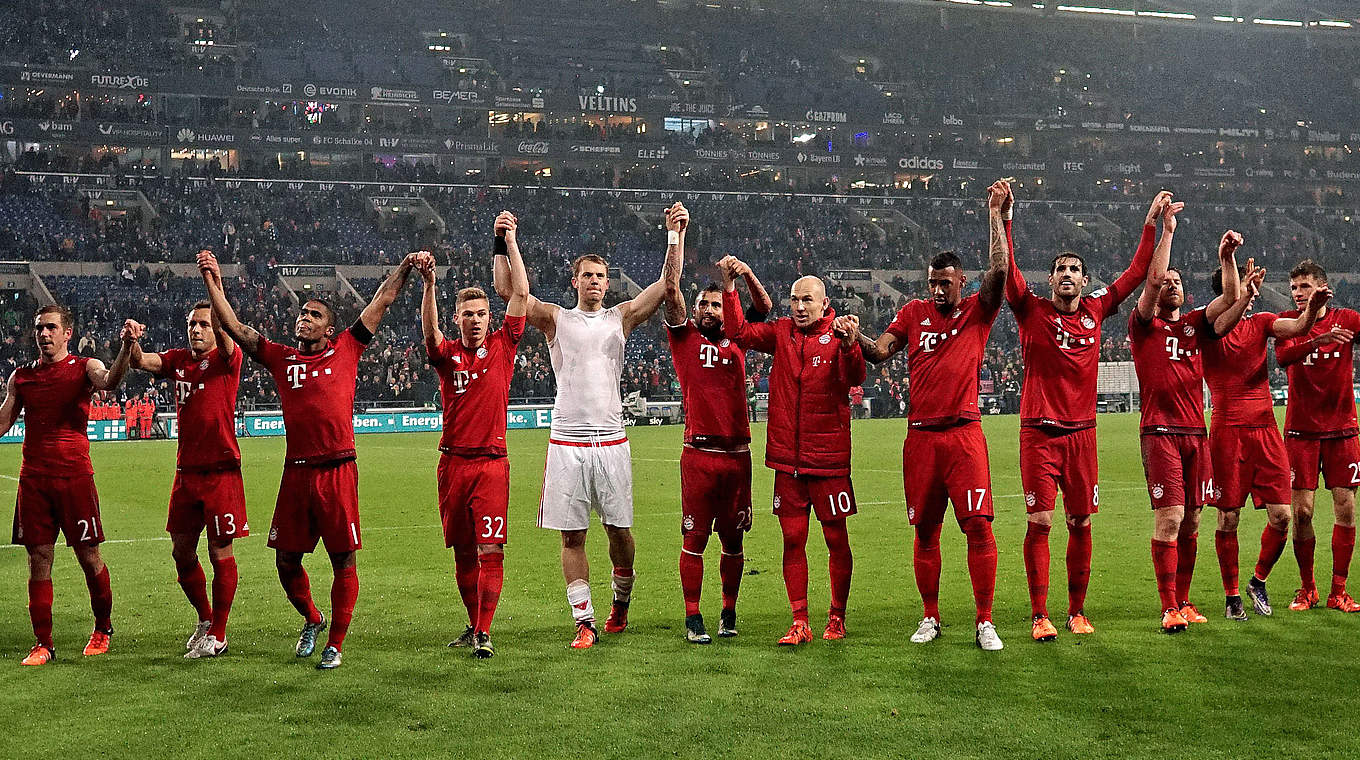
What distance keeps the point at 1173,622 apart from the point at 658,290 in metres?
3.87

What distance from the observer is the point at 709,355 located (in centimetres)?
798

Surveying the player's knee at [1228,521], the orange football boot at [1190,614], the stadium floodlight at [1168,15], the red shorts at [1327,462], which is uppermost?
the stadium floodlight at [1168,15]

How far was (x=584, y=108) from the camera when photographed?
57.4 m

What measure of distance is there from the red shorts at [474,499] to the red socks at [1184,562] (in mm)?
4493

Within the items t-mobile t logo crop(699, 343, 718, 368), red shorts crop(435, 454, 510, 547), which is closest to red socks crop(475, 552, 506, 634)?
red shorts crop(435, 454, 510, 547)

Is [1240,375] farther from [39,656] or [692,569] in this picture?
[39,656]

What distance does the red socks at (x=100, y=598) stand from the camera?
776cm

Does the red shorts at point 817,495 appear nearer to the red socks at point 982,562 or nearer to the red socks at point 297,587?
the red socks at point 982,562

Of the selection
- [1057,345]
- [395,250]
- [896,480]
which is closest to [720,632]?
[1057,345]

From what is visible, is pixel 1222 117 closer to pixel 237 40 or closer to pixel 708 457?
pixel 237 40

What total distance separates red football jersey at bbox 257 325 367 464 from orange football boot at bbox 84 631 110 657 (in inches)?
69.4

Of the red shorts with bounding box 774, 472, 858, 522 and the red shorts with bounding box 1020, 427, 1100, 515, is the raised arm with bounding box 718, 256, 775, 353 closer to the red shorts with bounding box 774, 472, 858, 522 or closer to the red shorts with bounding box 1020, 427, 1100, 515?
the red shorts with bounding box 774, 472, 858, 522

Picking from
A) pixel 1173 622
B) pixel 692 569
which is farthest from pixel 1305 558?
pixel 692 569

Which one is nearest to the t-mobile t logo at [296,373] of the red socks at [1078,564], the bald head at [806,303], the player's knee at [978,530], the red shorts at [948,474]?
the bald head at [806,303]
